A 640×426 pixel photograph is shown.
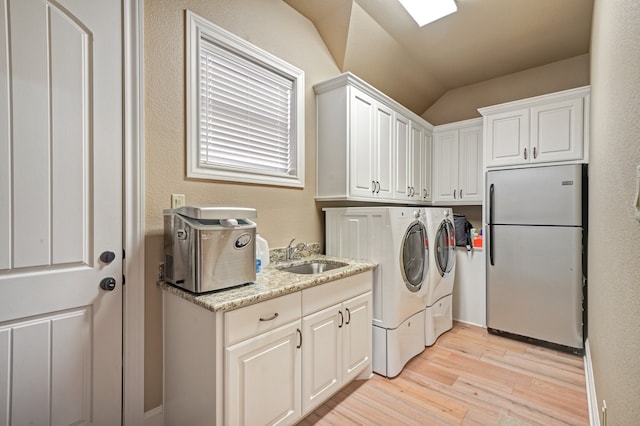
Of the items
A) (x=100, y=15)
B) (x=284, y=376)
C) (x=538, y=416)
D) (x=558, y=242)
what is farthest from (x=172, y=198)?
(x=558, y=242)

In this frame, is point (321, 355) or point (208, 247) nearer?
point (208, 247)

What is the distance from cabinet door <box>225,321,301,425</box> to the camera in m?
1.33

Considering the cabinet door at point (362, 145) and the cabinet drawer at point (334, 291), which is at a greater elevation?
the cabinet door at point (362, 145)

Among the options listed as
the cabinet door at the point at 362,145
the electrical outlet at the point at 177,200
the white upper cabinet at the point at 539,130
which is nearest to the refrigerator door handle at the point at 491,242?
the white upper cabinet at the point at 539,130

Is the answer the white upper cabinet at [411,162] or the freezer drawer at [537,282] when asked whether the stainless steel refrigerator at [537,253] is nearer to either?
the freezer drawer at [537,282]

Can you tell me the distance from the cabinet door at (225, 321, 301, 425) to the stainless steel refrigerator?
7.54ft

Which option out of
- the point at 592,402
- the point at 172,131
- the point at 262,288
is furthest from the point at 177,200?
the point at 592,402

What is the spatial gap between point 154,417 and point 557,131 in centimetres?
379

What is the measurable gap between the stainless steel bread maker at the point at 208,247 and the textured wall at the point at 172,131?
16 centimetres

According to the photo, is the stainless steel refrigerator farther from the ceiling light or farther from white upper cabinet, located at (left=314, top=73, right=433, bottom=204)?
the ceiling light

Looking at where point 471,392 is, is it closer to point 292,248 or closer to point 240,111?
point 292,248

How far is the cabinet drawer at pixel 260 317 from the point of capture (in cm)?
132

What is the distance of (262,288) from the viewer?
1521 mm

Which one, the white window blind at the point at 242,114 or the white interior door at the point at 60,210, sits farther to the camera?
the white window blind at the point at 242,114
